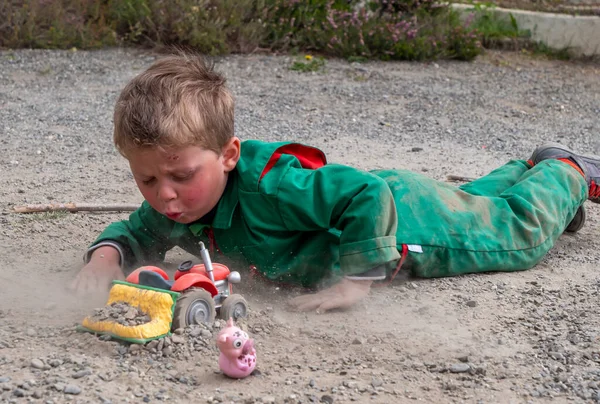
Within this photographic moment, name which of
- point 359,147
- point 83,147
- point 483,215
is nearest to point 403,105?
point 359,147

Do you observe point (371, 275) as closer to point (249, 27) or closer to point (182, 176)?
point (182, 176)

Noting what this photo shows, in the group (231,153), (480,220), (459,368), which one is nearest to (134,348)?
(231,153)

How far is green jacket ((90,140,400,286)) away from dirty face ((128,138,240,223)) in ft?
0.31

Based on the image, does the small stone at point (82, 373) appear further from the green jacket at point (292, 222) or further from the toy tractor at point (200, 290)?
the green jacket at point (292, 222)

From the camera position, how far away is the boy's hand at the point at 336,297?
10.2 ft

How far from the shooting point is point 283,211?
3166 millimetres

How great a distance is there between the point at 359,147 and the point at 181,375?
3.47 meters

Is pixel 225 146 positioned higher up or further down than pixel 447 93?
higher up

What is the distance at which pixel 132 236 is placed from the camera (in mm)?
3570

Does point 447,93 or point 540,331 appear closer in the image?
point 540,331

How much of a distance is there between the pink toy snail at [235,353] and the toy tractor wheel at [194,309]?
0.83ft

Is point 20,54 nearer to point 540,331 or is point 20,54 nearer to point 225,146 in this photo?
point 225,146

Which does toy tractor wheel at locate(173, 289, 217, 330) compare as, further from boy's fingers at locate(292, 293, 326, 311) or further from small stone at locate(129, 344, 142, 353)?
boy's fingers at locate(292, 293, 326, 311)

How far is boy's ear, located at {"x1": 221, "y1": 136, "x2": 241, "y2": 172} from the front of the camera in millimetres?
3154
